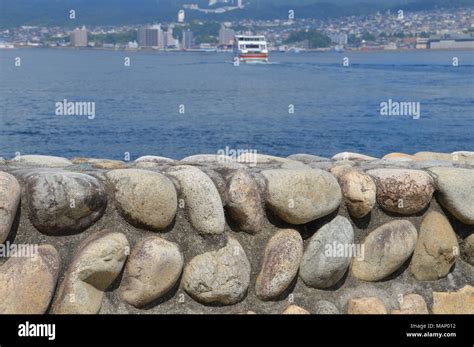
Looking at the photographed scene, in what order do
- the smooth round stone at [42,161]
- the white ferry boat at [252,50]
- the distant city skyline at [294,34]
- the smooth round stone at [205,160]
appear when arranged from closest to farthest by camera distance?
1. the smooth round stone at [42,161]
2. the smooth round stone at [205,160]
3. the white ferry boat at [252,50]
4. the distant city skyline at [294,34]

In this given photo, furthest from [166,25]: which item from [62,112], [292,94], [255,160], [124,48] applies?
[255,160]

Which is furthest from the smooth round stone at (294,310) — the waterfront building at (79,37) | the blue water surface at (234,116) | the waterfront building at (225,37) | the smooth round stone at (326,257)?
the waterfront building at (79,37)

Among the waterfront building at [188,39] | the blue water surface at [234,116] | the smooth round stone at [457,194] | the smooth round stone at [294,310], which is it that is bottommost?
the blue water surface at [234,116]

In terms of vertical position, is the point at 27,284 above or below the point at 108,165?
below

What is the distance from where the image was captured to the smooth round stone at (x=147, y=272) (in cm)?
371

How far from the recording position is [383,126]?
137 feet

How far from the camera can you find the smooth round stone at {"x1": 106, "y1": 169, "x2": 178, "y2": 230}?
375 centimetres

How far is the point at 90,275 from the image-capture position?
362cm

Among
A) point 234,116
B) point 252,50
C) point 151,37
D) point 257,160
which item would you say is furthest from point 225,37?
point 257,160

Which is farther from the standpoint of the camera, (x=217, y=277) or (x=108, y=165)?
(x=108, y=165)

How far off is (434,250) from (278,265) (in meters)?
0.89

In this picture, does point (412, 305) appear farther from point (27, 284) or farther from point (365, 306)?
point (27, 284)

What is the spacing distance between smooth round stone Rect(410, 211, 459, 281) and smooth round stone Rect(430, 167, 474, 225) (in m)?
0.09

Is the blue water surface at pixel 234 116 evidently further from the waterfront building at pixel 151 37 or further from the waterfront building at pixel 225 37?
the waterfront building at pixel 151 37
